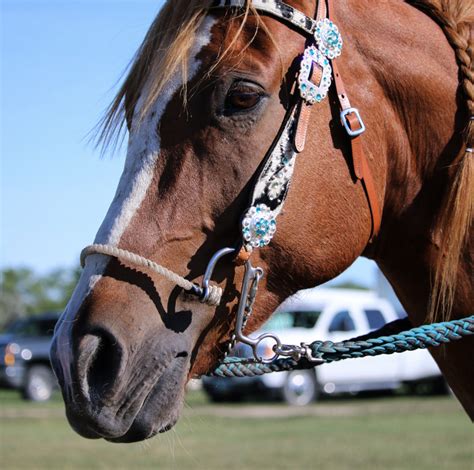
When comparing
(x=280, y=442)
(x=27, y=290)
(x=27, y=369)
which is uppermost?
(x=280, y=442)

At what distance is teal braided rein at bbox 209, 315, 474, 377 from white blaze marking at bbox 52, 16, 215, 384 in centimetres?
52

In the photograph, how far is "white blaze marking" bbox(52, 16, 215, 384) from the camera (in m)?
2.06

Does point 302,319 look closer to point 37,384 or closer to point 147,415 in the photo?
point 37,384

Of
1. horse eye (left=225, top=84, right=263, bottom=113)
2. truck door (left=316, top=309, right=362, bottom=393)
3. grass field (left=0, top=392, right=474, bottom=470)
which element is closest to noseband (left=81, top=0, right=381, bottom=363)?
horse eye (left=225, top=84, right=263, bottom=113)

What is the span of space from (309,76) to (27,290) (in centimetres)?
5846

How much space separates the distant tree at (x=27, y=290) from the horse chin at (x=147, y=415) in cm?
4907

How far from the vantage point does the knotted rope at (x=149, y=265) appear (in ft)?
6.80

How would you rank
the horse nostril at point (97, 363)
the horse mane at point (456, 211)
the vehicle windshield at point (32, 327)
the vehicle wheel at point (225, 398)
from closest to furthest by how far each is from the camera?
the horse nostril at point (97, 363) < the horse mane at point (456, 211) < the vehicle wheel at point (225, 398) < the vehicle windshield at point (32, 327)

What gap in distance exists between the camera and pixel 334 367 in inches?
637

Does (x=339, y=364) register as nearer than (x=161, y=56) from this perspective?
No

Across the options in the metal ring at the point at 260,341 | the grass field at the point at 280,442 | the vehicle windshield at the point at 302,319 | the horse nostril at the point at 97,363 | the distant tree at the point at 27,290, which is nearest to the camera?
the horse nostril at the point at 97,363

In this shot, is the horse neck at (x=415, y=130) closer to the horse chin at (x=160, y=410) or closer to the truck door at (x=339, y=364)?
the horse chin at (x=160, y=410)

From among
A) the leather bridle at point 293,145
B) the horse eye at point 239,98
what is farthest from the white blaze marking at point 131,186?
the leather bridle at point 293,145

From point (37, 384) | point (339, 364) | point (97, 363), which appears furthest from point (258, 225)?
point (37, 384)
